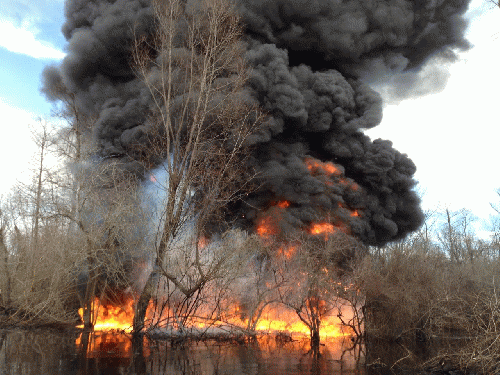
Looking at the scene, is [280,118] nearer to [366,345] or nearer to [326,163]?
[326,163]

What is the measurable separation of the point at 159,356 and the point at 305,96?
60.8 ft

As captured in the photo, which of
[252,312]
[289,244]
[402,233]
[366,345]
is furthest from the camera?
[402,233]

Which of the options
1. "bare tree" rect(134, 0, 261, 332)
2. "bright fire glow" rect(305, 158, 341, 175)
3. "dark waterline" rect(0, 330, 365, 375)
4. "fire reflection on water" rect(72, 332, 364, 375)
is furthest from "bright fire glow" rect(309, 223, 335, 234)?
"dark waterline" rect(0, 330, 365, 375)

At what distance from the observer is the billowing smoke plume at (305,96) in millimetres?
23750

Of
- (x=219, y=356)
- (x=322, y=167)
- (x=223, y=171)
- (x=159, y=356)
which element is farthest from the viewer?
(x=322, y=167)

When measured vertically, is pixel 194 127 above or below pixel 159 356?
above

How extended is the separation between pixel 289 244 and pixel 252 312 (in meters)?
3.66

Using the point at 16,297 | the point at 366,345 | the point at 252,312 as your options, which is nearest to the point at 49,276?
the point at 16,297

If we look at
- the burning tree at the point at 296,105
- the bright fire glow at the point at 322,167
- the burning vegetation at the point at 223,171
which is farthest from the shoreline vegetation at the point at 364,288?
the bright fire glow at the point at 322,167

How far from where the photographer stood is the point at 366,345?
49.1ft

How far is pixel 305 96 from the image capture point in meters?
26.1

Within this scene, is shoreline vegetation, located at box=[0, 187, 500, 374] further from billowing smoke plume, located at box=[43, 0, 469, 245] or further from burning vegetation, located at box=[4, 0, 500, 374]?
billowing smoke plume, located at box=[43, 0, 469, 245]

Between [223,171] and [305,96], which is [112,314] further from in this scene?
[305,96]

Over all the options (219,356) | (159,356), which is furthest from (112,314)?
(219,356)
